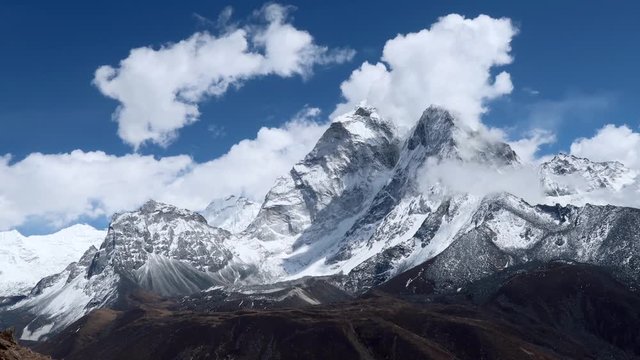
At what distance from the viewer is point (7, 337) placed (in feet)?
308

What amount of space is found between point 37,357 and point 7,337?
562 cm

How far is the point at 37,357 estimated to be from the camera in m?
97.6
